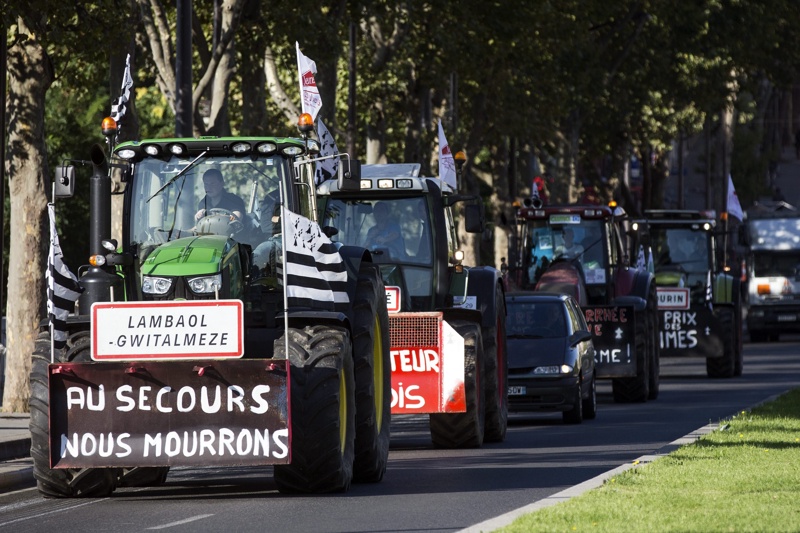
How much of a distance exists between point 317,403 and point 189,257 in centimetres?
147

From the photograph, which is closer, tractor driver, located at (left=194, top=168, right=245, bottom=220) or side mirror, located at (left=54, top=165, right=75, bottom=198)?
side mirror, located at (left=54, top=165, right=75, bottom=198)

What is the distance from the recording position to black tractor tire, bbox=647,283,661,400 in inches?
1073

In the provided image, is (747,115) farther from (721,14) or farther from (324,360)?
(324,360)

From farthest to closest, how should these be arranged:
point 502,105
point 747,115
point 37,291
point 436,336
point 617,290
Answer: point 747,115 < point 502,105 < point 617,290 < point 37,291 < point 436,336

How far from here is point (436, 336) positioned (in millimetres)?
17875

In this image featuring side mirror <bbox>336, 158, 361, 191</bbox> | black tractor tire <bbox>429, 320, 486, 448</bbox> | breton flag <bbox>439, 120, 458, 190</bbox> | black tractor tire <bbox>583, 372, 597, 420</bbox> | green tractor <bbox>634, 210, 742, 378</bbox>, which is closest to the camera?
side mirror <bbox>336, 158, 361, 191</bbox>

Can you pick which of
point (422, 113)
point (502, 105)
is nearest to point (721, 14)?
point (502, 105)

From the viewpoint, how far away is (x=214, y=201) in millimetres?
14227

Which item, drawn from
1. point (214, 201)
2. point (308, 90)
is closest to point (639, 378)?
point (308, 90)

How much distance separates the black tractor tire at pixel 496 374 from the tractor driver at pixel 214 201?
5262mm

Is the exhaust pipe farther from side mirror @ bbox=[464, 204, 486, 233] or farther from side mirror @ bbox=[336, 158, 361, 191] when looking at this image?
side mirror @ bbox=[464, 204, 486, 233]

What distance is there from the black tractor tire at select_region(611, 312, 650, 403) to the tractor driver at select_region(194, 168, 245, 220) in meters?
13.1

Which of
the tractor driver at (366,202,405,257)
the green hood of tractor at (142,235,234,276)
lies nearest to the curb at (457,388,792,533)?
the green hood of tractor at (142,235,234,276)

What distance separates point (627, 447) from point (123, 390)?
22.4 feet
